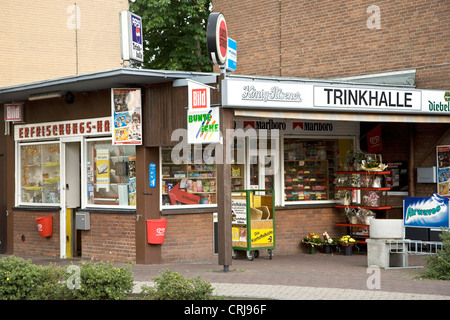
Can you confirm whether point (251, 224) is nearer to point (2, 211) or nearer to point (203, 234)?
point (203, 234)

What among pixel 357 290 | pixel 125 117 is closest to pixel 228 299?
pixel 357 290

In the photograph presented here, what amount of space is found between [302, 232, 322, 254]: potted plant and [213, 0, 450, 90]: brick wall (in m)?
4.24

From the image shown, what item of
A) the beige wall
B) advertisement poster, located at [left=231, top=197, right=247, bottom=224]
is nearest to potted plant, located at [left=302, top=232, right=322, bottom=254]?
advertisement poster, located at [left=231, top=197, right=247, bottom=224]

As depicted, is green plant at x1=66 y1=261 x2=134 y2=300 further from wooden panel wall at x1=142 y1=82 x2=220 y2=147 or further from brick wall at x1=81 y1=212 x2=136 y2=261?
brick wall at x1=81 y1=212 x2=136 y2=261

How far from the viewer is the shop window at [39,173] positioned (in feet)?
50.8

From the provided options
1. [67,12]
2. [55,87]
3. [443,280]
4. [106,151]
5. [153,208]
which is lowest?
[443,280]

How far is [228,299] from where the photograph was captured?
8.86 m

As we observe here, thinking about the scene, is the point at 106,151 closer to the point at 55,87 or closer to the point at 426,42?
the point at 55,87

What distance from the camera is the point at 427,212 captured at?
12.8 m

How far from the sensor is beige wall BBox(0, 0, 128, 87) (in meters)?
21.2

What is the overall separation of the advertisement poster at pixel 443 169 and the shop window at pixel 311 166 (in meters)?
2.13

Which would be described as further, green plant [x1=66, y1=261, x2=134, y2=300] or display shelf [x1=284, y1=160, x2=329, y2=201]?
display shelf [x1=284, y1=160, x2=329, y2=201]

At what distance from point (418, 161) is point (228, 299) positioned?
8.22m

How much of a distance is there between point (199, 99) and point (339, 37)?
275 inches
